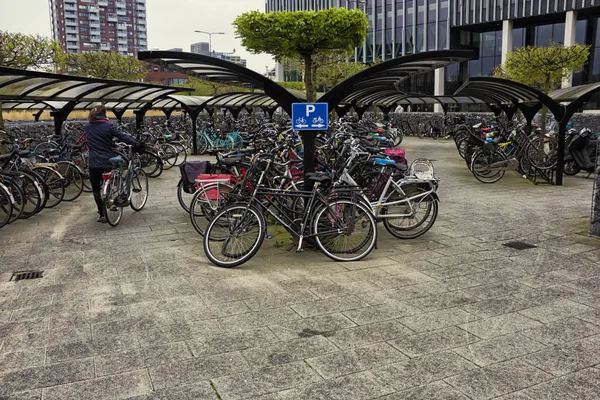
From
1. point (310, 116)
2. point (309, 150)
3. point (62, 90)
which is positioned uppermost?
point (62, 90)

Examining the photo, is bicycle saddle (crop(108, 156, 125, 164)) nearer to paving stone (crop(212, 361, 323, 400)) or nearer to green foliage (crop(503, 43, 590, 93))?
paving stone (crop(212, 361, 323, 400))

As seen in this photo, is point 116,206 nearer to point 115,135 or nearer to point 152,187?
point 115,135

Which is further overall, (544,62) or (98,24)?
(98,24)

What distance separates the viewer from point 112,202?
678 cm

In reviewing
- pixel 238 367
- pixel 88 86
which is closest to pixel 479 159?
pixel 88 86

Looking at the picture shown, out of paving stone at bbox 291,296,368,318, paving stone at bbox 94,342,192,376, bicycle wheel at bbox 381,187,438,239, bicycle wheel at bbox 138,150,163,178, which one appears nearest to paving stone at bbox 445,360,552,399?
paving stone at bbox 291,296,368,318

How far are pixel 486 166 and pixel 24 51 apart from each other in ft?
49.5

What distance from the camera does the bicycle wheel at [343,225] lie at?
521 centimetres

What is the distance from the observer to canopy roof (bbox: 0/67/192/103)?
7.35 metres


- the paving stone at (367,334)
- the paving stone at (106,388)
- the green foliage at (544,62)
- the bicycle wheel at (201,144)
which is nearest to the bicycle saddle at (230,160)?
the paving stone at (367,334)

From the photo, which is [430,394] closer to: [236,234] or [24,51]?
[236,234]

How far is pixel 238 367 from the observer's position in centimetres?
309

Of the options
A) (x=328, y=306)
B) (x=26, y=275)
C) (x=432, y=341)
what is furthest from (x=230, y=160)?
(x=432, y=341)

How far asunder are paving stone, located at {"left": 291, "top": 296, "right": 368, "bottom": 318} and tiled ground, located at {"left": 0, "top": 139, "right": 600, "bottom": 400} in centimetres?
2
